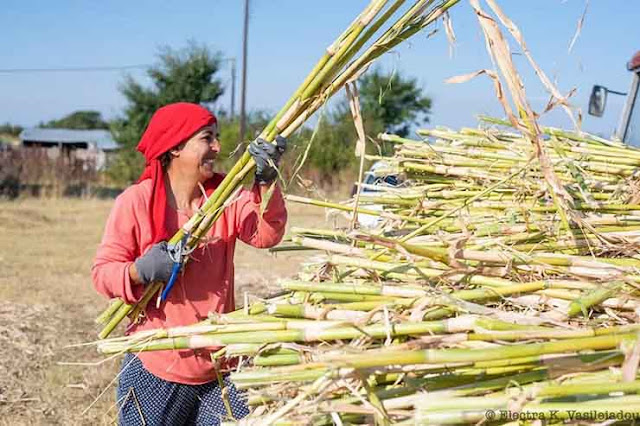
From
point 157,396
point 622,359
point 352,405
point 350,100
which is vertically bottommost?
point 157,396

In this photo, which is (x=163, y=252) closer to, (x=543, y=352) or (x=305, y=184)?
(x=305, y=184)

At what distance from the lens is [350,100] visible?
2025mm

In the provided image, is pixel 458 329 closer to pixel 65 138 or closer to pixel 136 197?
pixel 136 197

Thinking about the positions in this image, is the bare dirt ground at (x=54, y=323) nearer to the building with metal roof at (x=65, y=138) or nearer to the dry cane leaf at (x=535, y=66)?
the dry cane leaf at (x=535, y=66)

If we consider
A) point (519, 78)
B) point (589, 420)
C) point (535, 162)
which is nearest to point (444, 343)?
point (589, 420)

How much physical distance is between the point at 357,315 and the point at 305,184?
0.66 m

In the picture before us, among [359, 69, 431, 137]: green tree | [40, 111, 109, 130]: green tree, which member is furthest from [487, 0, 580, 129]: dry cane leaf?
[40, 111, 109, 130]: green tree

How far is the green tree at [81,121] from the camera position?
70625mm

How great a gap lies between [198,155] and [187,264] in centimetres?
37

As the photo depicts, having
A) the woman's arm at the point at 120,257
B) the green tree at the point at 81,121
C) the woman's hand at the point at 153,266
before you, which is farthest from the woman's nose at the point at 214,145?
the green tree at the point at 81,121

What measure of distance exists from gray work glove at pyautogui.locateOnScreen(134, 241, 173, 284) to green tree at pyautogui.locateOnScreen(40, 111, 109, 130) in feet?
234

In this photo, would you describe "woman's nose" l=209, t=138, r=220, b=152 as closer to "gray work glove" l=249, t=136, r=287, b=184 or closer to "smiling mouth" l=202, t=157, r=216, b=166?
"smiling mouth" l=202, t=157, r=216, b=166

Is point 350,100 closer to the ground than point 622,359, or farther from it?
farther from it

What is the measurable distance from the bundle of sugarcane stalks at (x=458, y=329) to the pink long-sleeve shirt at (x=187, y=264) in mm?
329
